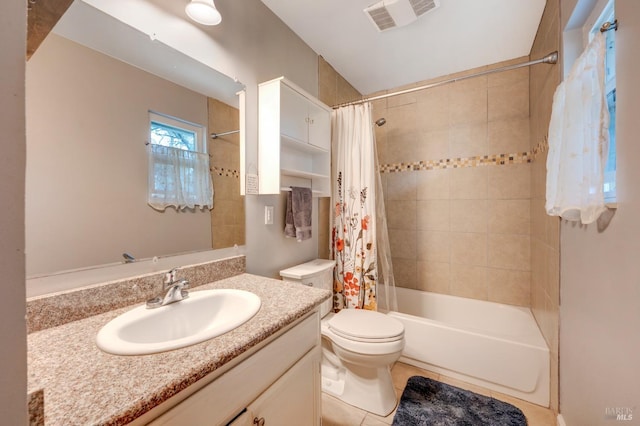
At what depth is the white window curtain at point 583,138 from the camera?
0.87m

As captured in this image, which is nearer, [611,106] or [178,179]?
[611,106]

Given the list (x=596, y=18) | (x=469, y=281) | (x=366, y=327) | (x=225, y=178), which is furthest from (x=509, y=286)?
(x=225, y=178)

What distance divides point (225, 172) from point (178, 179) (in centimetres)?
25

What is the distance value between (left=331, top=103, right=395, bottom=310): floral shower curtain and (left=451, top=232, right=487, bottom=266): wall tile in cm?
80

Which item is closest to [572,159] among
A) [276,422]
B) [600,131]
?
[600,131]

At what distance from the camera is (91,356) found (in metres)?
0.63

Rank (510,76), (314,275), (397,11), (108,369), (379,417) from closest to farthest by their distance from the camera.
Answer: (108,369) < (379,417) < (397,11) < (314,275) < (510,76)

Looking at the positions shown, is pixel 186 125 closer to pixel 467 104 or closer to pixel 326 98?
pixel 326 98

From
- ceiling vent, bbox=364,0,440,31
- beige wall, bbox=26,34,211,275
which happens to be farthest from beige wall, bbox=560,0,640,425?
beige wall, bbox=26,34,211,275

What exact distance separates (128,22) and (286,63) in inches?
38.1

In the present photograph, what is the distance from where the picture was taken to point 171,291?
0.96 m

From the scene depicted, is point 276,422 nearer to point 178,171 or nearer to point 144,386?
point 144,386

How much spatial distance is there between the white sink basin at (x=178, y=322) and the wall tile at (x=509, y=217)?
212cm

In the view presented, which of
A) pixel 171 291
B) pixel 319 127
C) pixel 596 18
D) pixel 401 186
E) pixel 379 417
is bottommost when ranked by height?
pixel 379 417
